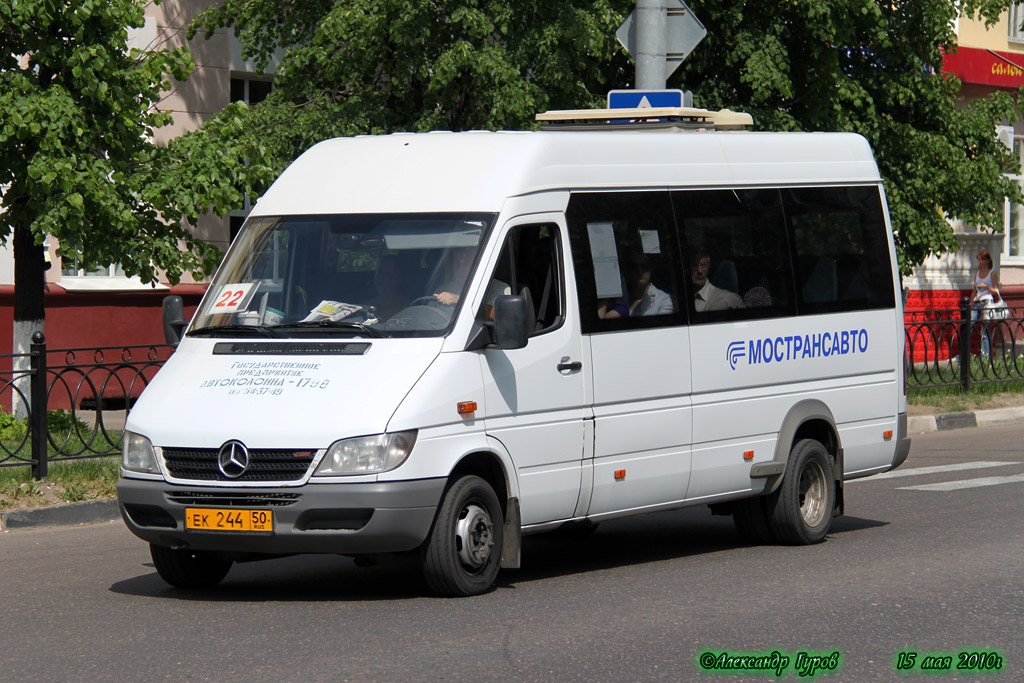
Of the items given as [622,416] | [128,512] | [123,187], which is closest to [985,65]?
[123,187]

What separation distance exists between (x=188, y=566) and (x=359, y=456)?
4.71ft

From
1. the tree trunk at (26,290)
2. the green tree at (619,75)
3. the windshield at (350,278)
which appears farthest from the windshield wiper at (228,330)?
the tree trunk at (26,290)

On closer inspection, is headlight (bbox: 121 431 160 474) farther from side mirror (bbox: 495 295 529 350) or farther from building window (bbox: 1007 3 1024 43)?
building window (bbox: 1007 3 1024 43)

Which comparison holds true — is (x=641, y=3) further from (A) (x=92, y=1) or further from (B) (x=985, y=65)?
(B) (x=985, y=65)

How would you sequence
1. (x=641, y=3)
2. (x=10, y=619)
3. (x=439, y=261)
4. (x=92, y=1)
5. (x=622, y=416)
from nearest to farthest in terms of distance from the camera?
(x=10, y=619)
(x=439, y=261)
(x=622, y=416)
(x=92, y=1)
(x=641, y=3)

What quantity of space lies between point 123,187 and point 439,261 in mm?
6356

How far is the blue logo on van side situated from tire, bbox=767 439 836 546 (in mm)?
576

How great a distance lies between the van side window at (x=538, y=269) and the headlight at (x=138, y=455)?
79.0 inches

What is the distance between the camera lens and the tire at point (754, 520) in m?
10.2

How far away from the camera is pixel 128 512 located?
827 cm

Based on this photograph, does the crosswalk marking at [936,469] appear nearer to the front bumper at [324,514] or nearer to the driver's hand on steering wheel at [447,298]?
the driver's hand on steering wheel at [447,298]

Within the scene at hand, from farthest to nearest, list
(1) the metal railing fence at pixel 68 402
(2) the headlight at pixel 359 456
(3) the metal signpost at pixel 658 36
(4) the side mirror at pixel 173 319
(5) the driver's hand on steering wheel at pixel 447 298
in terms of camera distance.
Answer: (3) the metal signpost at pixel 658 36, (1) the metal railing fence at pixel 68 402, (4) the side mirror at pixel 173 319, (5) the driver's hand on steering wheel at pixel 447 298, (2) the headlight at pixel 359 456

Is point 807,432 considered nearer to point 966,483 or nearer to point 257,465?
point 966,483

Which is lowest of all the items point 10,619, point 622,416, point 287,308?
point 10,619
